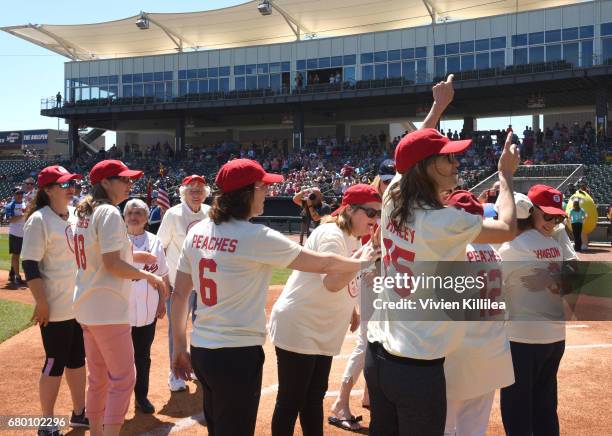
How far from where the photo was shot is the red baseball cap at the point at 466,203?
316 cm

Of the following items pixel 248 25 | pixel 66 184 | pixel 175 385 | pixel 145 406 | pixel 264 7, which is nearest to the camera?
pixel 66 184

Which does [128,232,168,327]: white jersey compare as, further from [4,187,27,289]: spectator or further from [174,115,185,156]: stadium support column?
[174,115,185,156]: stadium support column

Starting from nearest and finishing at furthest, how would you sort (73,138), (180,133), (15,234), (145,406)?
(145,406)
(15,234)
(180,133)
(73,138)

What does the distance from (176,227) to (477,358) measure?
3742mm

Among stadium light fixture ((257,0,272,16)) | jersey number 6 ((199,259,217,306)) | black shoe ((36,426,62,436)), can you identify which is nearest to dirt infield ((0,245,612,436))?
black shoe ((36,426,62,436))

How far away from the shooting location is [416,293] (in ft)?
8.90

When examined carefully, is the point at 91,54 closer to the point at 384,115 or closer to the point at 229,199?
the point at 384,115

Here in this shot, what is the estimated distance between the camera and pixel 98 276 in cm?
400

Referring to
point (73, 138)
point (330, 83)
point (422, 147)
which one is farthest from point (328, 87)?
point (422, 147)

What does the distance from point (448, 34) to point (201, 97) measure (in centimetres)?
1801

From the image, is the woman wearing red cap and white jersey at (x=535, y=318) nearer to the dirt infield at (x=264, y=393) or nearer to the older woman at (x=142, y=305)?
the dirt infield at (x=264, y=393)

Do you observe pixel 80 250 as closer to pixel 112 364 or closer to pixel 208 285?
pixel 112 364

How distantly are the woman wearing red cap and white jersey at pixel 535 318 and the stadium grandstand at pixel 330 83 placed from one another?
71.4 feet

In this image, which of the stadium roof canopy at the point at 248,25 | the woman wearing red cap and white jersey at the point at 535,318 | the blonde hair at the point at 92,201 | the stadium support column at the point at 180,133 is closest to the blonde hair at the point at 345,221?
the woman wearing red cap and white jersey at the point at 535,318
